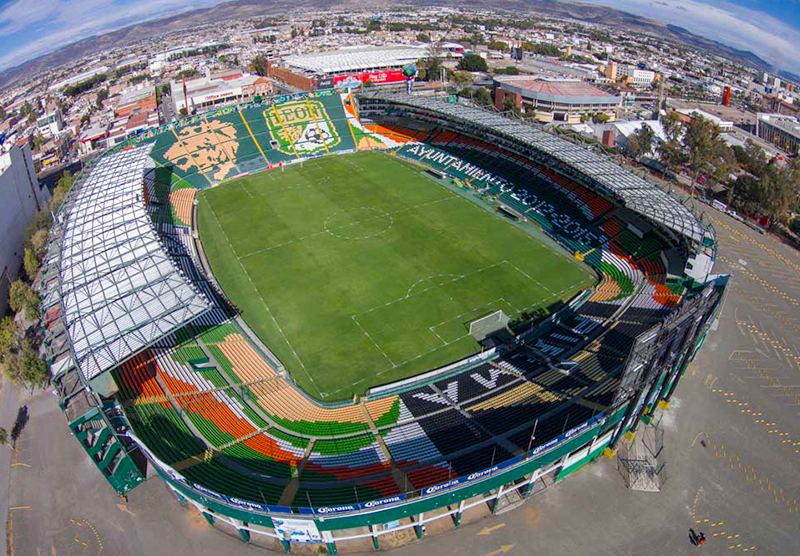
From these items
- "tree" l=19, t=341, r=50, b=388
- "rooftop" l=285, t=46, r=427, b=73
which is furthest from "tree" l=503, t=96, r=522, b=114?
"tree" l=19, t=341, r=50, b=388

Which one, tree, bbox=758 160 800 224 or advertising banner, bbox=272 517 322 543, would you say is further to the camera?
tree, bbox=758 160 800 224

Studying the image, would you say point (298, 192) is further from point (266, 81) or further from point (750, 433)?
point (266, 81)

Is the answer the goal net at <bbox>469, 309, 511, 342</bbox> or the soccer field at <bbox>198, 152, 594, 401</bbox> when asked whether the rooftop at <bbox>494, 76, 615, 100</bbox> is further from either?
the goal net at <bbox>469, 309, 511, 342</bbox>

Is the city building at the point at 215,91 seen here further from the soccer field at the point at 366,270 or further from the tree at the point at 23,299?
the tree at the point at 23,299

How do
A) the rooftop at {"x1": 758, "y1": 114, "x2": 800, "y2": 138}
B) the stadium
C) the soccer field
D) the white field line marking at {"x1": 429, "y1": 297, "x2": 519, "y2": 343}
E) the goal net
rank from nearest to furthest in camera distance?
the stadium → the soccer field → the goal net → the white field line marking at {"x1": 429, "y1": 297, "x2": 519, "y2": 343} → the rooftop at {"x1": 758, "y1": 114, "x2": 800, "y2": 138}

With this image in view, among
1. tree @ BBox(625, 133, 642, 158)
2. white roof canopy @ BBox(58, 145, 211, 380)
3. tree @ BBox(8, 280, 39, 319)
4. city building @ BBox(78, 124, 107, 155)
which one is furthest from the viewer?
city building @ BBox(78, 124, 107, 155)

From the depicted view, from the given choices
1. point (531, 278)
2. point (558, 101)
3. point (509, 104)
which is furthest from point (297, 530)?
point (558, 101)

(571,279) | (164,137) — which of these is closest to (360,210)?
(571,279)

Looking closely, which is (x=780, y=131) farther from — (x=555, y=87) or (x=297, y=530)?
(x=297, y=530)
